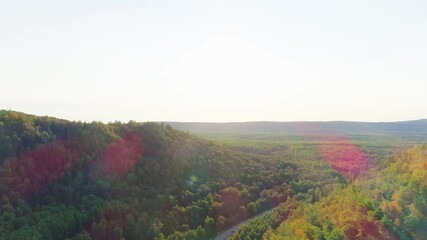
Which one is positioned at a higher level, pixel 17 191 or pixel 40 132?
pixel 40 132

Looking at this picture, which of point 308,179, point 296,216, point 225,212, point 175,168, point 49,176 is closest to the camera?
point 296,216

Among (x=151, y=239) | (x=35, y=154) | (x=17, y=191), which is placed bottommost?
(x=151, y=239)

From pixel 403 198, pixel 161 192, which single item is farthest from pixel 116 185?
pixel 403 198

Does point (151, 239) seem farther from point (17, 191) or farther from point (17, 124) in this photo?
point (17, 124)

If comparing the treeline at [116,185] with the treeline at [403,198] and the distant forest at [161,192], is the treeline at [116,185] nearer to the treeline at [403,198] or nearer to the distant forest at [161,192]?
the distant forest at [161,192]

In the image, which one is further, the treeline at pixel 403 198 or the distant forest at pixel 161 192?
the distant forest at pixel 161 192

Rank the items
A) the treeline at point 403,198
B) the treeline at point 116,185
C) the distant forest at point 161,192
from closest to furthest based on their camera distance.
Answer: the treeline at point 403,198 → the distant forest at point 161,192 → the treeline at point 116,185

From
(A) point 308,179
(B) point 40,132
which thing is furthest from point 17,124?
(A) point 308,179

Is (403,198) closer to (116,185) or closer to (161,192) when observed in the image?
(161,192)

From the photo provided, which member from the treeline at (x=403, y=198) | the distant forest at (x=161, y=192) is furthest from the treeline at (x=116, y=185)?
the treeline at (x=403, y=198)

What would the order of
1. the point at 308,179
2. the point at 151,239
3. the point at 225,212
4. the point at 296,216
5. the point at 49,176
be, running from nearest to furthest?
the point at 296,216 → the point at 151,239 → the point at 49,176 → the point at 225,212 → the point at 308,179
